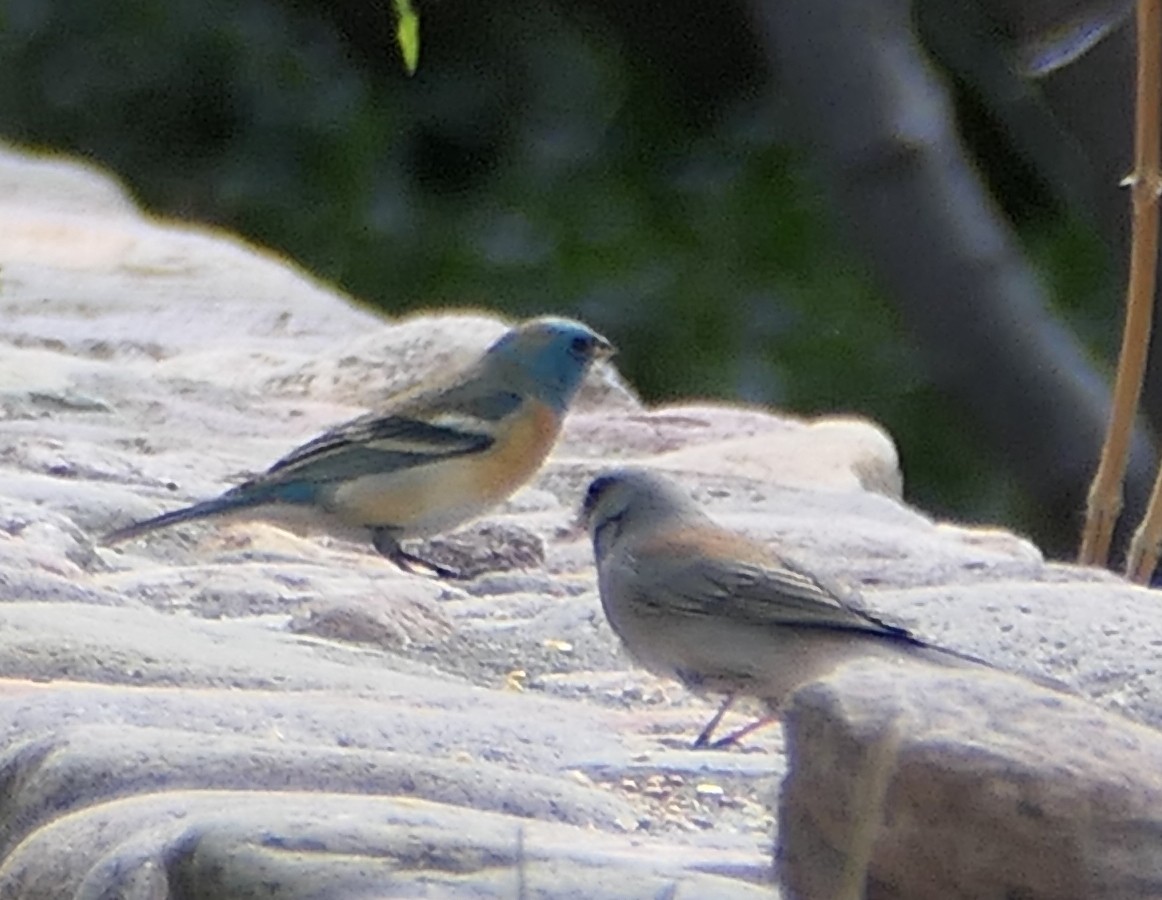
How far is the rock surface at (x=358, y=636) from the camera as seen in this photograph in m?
1.81

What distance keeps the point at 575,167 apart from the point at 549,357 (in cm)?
465

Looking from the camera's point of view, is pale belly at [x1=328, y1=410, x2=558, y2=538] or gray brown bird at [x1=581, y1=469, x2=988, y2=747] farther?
pale belly at [x1=328, y1=410, x2=558, y2=538]

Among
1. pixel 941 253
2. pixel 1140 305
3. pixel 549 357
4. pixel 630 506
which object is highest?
pixel 1140 305

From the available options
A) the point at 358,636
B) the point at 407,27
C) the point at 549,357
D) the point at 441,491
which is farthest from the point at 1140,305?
the point at 549,357

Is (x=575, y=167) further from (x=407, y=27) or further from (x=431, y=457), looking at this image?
(x=407, y=27)

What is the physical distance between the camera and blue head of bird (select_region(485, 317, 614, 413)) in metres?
3.88

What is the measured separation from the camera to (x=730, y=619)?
105 inches

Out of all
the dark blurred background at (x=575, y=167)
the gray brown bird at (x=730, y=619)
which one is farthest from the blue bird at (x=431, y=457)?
the dark blurred background at (x=575, y=167)

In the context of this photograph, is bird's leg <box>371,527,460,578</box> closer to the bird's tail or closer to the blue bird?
the blue bird

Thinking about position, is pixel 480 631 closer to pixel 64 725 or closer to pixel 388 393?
pixel 64 725

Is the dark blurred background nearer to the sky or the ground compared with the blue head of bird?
nearer to the ground

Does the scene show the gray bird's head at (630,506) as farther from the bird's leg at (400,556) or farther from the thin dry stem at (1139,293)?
the thin dry stem at (1139,293)

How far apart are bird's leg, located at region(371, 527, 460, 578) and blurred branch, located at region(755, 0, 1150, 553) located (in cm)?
214

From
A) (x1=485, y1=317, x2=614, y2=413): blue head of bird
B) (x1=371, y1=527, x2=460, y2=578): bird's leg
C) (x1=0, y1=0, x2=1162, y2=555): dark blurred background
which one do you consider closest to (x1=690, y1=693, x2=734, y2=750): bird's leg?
(x1=371, y1=527, x2=460, y2=578): bird's leg
